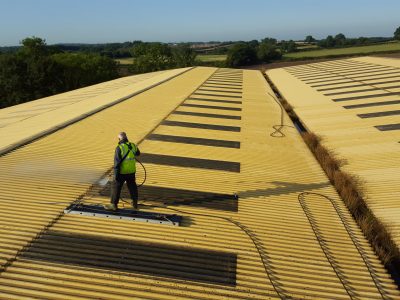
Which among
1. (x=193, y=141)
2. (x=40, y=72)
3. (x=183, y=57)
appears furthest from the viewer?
(x=183, y=57)

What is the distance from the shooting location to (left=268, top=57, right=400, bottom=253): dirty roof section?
528 inches

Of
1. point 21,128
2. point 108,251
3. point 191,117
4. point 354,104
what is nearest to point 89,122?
point 21,128

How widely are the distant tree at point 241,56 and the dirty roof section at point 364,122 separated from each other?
212ft

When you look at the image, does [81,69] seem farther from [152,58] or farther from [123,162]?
[123,162]

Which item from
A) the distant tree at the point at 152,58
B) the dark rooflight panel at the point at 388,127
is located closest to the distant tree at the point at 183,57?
the distant tree at the point at 152,58

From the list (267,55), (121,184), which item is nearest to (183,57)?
(267,55)

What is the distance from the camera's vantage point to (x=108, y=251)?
842 centimetres

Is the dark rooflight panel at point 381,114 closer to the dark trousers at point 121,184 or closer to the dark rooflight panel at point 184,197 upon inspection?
the dark rooflight panel at point 184,197

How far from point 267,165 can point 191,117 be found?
28.1 feet

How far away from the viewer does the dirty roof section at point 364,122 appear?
13422 millimetres

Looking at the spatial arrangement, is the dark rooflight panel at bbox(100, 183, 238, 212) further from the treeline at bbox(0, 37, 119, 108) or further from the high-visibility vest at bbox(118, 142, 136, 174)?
the treeline at bbox(0, 37, 119, 108)

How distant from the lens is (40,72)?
177ft

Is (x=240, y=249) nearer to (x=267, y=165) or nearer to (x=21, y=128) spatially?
(x=267, y=165)

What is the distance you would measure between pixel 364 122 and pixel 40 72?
48295 mm
